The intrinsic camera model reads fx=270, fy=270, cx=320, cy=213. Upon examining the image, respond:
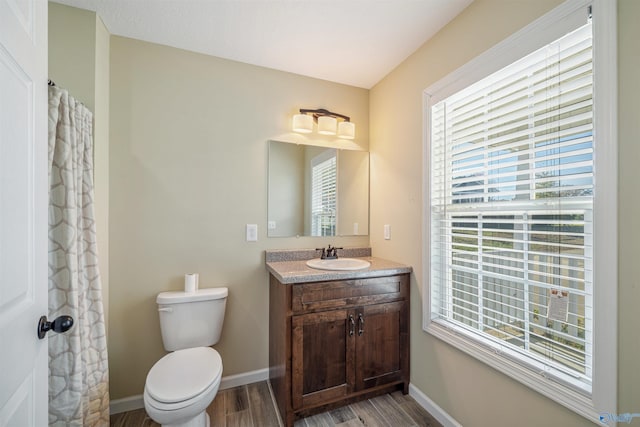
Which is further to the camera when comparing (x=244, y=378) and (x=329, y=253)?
(x=329, y=253)

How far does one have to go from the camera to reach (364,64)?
2.13 m

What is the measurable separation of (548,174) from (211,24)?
2.06 meters

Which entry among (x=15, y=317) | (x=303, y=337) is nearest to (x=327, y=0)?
(x=15, y=317)

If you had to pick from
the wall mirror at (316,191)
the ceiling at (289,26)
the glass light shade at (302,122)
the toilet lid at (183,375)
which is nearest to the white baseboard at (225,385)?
the toilet lid at (183,375)

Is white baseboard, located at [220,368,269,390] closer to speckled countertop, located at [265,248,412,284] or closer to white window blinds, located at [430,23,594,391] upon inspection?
speckled countertop, located at [265,248,412,284]

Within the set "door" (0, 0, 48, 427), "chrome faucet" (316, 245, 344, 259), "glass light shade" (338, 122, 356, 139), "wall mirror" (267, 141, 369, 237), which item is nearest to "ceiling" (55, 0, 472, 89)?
"glass light shade" (338, 122, 356, 139)

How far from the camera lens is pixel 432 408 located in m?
1.76

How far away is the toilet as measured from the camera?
51.8 inches

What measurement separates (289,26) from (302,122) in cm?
66

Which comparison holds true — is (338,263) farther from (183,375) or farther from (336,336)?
(183,375)

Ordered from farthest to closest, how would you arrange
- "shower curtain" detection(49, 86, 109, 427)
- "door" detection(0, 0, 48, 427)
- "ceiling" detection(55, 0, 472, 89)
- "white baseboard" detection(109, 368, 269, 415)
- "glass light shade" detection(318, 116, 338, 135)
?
"glass light shade" detection(318, 116, 338, 135) → "white baseboard" detection(109, 368, 269, 415) → "ceiling" detection(55, 0, 472, 89) → "shower curtain" detection(49, 86, 109, 427) → "door" detection(0, 0, 48, 427)

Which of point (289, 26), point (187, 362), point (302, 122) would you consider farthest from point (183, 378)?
point (289, 26)

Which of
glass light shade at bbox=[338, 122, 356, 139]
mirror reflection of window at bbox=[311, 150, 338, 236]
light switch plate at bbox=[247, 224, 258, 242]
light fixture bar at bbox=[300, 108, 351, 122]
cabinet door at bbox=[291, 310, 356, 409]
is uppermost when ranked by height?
light fixture bar at bbox=[300, 108, 351, 122]

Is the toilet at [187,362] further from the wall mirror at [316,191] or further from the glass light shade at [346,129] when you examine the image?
the glass light shade at [346,129]
